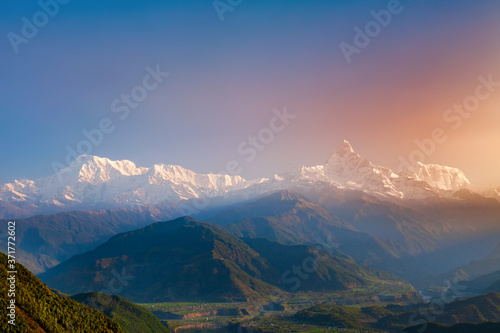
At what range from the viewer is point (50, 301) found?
14212 cm

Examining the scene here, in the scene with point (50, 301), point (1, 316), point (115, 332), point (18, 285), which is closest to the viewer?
point (1, 316)

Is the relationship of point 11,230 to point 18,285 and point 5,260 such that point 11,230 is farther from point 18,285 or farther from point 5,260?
point 5,260

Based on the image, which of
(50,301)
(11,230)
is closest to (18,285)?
(50,301)

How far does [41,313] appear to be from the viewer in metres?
124

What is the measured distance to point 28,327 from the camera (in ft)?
360

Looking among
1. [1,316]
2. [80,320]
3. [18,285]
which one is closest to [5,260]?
[18,285]

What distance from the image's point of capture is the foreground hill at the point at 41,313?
113125 mm

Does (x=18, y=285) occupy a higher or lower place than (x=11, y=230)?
lower

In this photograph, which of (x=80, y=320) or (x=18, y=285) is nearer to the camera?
(x=18, y=285)

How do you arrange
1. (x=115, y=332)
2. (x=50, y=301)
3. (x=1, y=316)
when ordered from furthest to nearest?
(x=115, y=332)
(x=50, y=301)
(x=1, y=316)

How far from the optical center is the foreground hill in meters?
113

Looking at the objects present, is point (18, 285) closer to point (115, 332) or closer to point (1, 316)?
point (1, 316)

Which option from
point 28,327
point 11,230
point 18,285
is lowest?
point 28,327

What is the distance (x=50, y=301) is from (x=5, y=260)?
2381 centimetres
